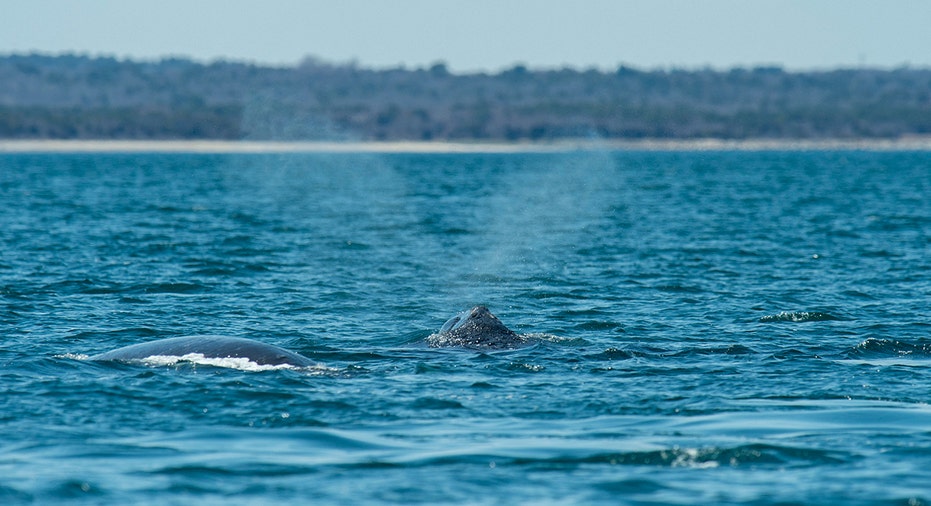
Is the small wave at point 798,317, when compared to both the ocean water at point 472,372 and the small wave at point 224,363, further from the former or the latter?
the small wave at point 224,363

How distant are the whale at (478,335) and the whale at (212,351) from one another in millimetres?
2701

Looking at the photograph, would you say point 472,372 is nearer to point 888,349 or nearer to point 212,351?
point 212,351

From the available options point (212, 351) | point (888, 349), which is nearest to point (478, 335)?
point (212, 351)

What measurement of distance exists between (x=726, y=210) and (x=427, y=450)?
163ft

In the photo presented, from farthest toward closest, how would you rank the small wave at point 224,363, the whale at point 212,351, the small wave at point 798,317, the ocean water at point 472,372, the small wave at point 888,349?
the small wave at point 798,317
the small wave at point 888,349
the whale at point 212,351
the small wave at point 224,363
the ocean water at point 472,372

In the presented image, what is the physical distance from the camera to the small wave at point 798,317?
964 inches

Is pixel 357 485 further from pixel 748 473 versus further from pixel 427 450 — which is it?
pixel 748 473

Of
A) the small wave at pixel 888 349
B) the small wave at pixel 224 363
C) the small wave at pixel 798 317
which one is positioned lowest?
the small wave at pixel 798 317

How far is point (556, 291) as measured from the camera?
97.5 feet

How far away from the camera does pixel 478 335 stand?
68.7 ft

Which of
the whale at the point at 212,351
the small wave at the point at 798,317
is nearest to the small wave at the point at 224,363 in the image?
the whale at the point at 212,351

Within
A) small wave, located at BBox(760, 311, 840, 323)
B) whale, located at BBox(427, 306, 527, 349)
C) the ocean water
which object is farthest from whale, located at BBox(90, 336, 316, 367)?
small wave, located at BBox(760, 311, 840, 323)

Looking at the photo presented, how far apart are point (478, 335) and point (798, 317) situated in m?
7.03

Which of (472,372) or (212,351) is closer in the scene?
(472,372)
